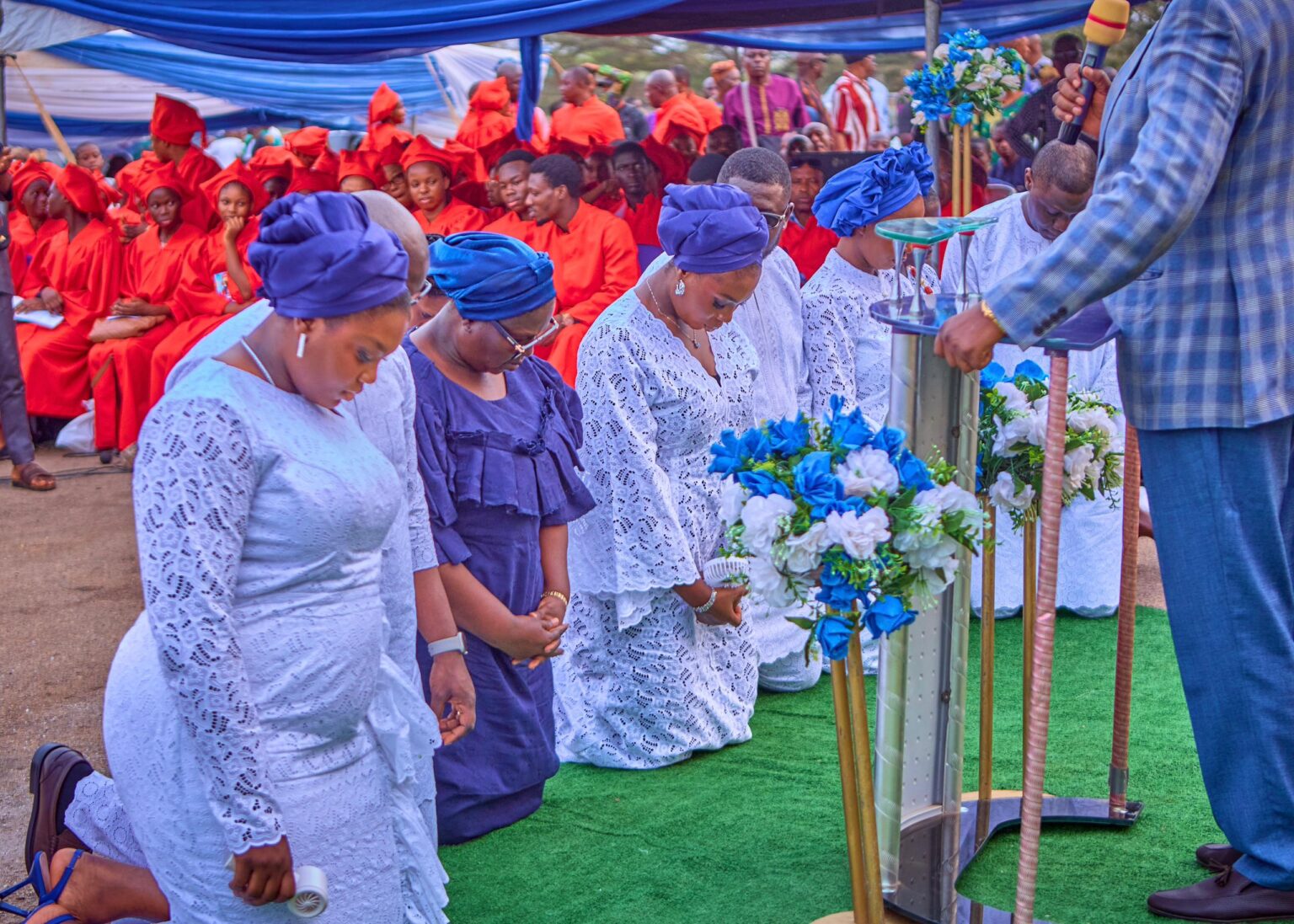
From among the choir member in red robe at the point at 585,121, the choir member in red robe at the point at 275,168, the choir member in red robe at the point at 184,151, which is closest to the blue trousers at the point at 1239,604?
the choir member in red robe at the point at 585,121

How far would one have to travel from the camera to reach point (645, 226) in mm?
10133

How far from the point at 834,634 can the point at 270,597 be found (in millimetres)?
1024

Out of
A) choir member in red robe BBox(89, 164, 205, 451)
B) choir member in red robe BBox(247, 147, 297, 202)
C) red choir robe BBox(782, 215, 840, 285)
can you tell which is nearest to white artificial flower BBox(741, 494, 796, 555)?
red choir robe BBox(782, 215, 840, 285)

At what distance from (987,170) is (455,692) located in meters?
7.84

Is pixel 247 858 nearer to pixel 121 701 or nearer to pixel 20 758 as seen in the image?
pixel 121 701

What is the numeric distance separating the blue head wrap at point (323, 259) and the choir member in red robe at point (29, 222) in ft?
32.6

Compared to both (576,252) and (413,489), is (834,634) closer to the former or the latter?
(413,489)

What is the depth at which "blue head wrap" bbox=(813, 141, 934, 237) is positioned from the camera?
495 centimetres

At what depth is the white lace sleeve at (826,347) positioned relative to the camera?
209 inches

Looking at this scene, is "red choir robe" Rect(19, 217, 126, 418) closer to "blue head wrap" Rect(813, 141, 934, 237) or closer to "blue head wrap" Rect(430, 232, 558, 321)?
"blue head wrap" Rect(813, 141, 934, 237)

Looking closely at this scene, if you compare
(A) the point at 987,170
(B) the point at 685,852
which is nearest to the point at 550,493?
(B) the point at 685,852

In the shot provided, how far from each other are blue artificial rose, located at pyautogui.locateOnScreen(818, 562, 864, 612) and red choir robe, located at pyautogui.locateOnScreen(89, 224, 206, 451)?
841cm

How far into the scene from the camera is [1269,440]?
9.84 ft

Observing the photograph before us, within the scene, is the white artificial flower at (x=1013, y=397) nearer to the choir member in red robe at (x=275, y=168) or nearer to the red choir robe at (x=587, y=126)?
the red choir robe at (x=587, y=126)
